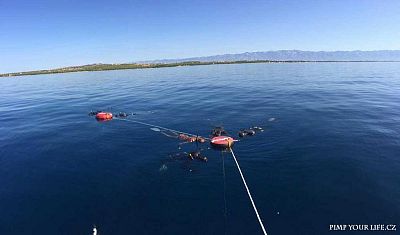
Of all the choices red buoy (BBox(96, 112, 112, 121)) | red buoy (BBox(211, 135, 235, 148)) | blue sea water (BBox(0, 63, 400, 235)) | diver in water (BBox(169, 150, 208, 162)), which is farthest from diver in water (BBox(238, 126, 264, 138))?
red buoy (BBox(96, 112, 112, 121))

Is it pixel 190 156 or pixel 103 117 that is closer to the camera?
pixel 190 156

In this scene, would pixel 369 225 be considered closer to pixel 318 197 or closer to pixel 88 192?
pixel 318 197

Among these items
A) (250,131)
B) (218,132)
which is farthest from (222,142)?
(250,131)

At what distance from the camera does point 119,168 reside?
27.6m

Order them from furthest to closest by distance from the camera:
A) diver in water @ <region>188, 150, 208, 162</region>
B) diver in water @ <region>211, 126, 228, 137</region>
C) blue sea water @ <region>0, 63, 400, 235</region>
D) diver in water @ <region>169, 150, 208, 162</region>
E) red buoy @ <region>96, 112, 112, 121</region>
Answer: red buoy @ <region>96, 112, 112, 121</region>
diver in water @ <region>211, 126, 228, 137</region>
diver in water @ <region>169, 150, 208, 162</region>
diver in water @ <region>188, 150, 208, 162</region>
blue sea water @ <region>0, 63, 400, 235</region>

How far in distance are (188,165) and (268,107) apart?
28.6 meters

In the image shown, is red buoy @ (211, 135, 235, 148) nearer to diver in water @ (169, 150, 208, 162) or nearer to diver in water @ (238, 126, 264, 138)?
diver in water @ (169, 150, 208, 162)

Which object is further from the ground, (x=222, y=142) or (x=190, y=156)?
(x=222, y=142)

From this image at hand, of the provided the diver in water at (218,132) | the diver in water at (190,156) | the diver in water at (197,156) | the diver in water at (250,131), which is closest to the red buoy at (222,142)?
the diver in water at (190,156)

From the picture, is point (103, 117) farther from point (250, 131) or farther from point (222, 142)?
point (250, 131)

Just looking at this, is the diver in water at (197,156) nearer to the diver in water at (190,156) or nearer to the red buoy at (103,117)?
the diver in water at (190,156)

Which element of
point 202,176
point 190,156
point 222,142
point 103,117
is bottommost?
point 202,176

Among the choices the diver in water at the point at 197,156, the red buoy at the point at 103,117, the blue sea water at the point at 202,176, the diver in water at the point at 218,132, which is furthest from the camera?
the red buoy at the point at 103,117

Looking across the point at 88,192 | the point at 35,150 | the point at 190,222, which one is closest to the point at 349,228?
the point at 190,222
